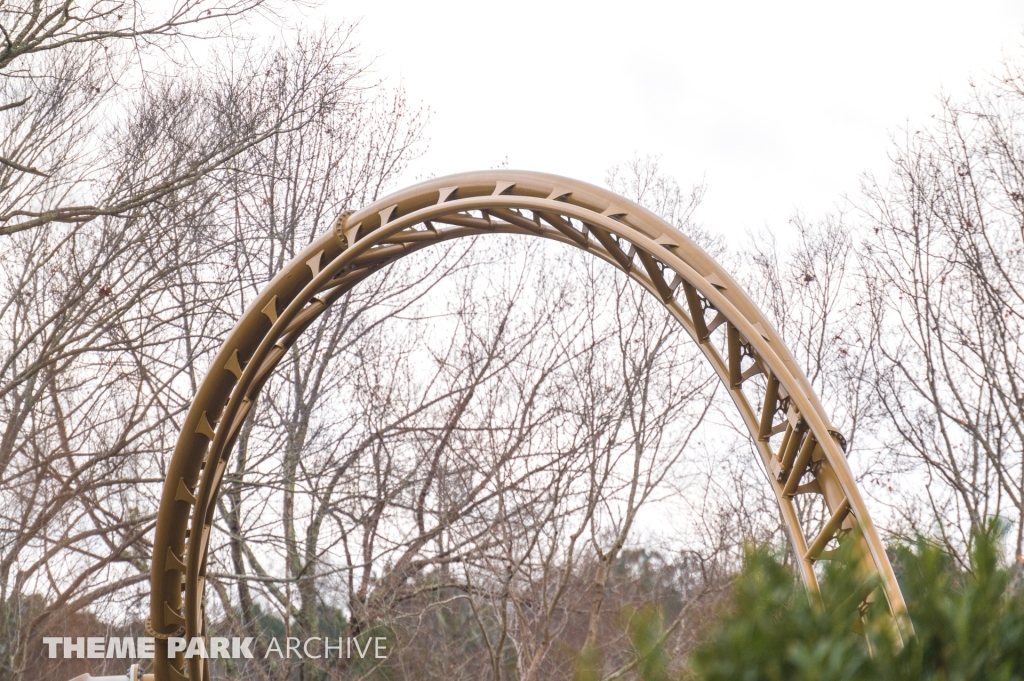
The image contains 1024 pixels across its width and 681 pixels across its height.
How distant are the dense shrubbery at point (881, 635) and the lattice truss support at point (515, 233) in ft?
7.15

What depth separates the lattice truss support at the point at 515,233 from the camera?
4.73 metres

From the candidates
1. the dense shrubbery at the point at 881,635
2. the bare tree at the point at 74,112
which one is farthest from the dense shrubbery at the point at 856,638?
the bare tree at the point at 74,112

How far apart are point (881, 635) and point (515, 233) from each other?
5771mm

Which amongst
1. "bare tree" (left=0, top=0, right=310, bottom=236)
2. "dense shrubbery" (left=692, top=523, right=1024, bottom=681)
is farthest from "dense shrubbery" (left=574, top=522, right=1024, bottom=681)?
"bare tree" (left=0, top=0, right=310, bottom=236)

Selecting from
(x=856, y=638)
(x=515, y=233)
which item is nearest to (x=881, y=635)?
(x=856, y=638)

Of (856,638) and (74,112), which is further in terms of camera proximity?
(74,112)

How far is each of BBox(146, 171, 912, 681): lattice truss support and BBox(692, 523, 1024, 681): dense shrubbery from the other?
218 cm

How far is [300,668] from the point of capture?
12898 millimetres

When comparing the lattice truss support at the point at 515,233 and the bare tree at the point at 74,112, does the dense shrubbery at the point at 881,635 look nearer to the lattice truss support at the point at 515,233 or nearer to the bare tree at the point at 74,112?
the lattice truss support at the point at 515,233

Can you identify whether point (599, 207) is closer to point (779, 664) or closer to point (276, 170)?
point (779, 664)

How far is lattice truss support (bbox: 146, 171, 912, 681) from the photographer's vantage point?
473 centimetres

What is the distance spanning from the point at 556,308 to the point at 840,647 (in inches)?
448

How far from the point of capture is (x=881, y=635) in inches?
54.9

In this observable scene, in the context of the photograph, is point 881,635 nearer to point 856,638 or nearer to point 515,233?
point 856,638
